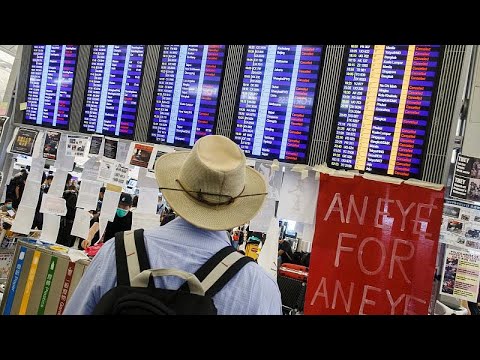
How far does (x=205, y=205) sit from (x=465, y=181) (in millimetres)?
1922

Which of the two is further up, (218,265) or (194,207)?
(194,207)

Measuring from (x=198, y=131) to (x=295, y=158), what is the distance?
0.86 m

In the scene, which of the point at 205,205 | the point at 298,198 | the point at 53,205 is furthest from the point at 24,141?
the point at 205,205

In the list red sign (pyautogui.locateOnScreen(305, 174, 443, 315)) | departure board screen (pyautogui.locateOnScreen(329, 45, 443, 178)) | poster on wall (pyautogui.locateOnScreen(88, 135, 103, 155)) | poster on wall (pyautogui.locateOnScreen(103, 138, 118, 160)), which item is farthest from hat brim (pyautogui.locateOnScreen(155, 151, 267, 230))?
poster on wall (pyautogui.locateOnScreen(88, 135, 103, 155))

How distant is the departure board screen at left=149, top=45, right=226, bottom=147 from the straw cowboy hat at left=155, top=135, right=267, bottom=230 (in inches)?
69.7

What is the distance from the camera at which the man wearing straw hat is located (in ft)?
4.46

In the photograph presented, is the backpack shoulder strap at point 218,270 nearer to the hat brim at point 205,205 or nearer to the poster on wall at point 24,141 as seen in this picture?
the hat brim at point 205,205

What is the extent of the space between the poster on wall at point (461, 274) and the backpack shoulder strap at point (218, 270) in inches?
76.5

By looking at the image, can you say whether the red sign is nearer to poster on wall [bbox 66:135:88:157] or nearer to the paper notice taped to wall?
poster on wall [bbox 66:135:88:157]
